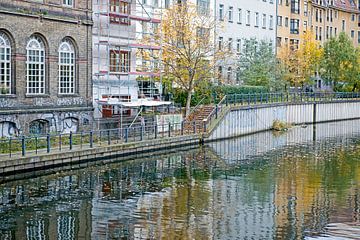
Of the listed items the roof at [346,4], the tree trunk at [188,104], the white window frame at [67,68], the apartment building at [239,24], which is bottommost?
the tree trunk at [188,104]

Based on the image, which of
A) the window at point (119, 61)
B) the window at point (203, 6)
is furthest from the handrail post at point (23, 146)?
the window at point (203, 6)

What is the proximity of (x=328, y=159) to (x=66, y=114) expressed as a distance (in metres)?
15.9

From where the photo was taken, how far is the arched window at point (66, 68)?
4434cm

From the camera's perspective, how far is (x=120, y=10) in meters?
49.6

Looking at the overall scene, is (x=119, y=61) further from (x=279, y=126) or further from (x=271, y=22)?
(x=271, y=22)

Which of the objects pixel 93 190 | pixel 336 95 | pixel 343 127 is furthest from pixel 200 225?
pixel 336 95

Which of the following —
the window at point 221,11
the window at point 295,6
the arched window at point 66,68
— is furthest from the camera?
the window at point 295,6

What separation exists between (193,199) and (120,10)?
77.4 feet

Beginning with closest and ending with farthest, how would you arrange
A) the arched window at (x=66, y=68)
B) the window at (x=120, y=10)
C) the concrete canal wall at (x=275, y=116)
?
1. the arched window at (x=66, y=68)
2. the window at (x=120, y=10)
3. the concrete canal wall at (x=275, y=116)

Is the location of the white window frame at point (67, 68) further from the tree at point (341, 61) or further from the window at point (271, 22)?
the tree at point (341, 61)

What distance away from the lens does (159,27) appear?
178ft

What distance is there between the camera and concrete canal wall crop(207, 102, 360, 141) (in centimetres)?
5385

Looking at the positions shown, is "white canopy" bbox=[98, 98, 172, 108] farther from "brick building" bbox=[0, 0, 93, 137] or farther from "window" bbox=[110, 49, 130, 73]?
"window" bbox=[110, 49, 130, 73]

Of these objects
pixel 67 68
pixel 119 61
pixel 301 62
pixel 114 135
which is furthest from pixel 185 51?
pixel 301 62
